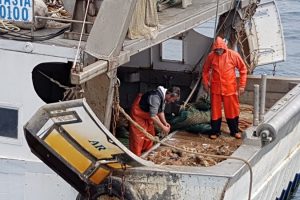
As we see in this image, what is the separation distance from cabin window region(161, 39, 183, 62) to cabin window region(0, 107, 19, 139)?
4.71m

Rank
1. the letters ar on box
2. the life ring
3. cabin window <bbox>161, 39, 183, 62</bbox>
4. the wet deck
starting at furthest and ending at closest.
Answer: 1. cabin window <bbox>161, 39, 183, 62</bbox>
2. the wet deck
3. the letters ar on box
4. the life ring

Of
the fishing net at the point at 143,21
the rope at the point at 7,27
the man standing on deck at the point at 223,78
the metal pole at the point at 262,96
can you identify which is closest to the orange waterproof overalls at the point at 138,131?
the man standing on deck at the point at 223,78

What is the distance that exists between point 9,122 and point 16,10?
1.39m

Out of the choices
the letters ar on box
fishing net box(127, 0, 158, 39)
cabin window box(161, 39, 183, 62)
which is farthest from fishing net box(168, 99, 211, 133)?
the letters ar on box

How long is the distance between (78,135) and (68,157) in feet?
1.19

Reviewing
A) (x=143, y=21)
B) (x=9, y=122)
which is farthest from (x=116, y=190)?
(x=143, y=21)

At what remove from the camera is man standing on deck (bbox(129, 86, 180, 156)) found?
36.8ft

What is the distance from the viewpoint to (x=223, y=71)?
11.8m

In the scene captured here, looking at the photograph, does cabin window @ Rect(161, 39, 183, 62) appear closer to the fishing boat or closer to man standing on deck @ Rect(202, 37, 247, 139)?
man standing on deck @ Rect(202, 37, 247, 139)

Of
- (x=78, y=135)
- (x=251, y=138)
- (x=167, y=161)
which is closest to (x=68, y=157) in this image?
(x=78, y=135)

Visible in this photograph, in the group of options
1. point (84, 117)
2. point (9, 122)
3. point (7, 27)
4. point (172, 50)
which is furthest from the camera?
point (172, 50)

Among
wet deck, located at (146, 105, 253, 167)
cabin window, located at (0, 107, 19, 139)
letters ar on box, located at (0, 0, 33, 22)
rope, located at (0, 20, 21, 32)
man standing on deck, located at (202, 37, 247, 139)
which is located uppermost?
letters ar on box, located at (0, 0, 33, 22)

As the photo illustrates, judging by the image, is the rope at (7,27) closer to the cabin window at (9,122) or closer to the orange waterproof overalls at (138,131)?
the cabin window at (9,122)

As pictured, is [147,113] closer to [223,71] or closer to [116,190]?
[223,71]
